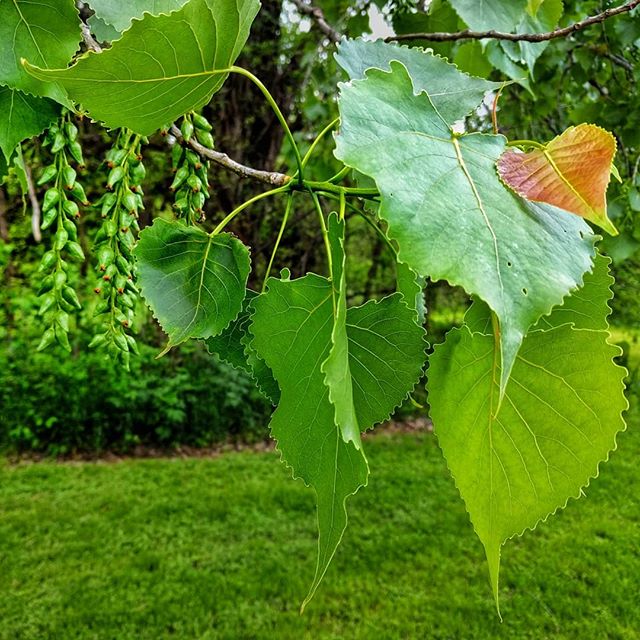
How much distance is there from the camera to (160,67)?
486 mm

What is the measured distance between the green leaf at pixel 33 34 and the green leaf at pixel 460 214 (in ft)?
1.01

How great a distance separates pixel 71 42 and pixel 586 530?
4.00m

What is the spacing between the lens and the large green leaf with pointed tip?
0.51 meters

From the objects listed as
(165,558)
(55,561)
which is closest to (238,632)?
(165,558)

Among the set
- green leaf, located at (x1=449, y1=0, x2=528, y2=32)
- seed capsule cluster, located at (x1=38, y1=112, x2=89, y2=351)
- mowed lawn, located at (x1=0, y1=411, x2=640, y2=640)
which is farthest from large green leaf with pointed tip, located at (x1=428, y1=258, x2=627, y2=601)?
mowed lawn, located at (x1=0, y1=411, x2=640, y2=640)

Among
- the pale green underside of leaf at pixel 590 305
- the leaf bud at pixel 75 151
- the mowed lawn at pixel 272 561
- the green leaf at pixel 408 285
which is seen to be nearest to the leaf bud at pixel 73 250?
the leaf bud at pixel 75 151

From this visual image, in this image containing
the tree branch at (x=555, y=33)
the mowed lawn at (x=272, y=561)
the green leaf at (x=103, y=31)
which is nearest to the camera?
the green leaf at (x=103, y=31)

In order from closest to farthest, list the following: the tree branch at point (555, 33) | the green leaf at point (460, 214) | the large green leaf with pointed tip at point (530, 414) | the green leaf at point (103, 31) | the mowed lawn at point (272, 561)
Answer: the green leaf at point (460, 214), the large green leaf with pointed tip at point (530, 414), the green leaf at point (103, 31), the tree branch at point (555, 33), the mowed lawn at point (272, 561)

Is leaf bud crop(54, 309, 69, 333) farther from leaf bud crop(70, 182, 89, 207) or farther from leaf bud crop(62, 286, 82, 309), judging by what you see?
leaf bud crop(70, 182, 89, 207)

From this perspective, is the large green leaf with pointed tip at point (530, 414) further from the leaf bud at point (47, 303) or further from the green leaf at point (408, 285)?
the leaf bud at point (47, 303)

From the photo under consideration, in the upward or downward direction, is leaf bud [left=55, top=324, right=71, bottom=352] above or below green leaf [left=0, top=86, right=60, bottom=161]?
below

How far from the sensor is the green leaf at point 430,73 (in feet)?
1.95

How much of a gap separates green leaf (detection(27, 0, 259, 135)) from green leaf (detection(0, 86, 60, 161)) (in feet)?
0.44

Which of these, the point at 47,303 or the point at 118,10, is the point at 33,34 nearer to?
the point at 118,10
